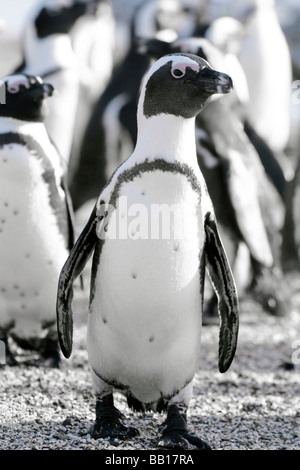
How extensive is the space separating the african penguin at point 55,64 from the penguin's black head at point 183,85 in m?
2.37

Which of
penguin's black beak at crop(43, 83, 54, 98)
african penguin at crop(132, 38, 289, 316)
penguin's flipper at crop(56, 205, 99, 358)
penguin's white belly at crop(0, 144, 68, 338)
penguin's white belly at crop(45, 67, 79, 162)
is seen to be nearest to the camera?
penguin's flipper at crop(56, 205, 99, 358)

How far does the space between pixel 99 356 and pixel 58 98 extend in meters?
2.61

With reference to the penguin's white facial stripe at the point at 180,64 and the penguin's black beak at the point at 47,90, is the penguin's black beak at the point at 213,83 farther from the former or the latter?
the penguin's black beak at the point at 47,90

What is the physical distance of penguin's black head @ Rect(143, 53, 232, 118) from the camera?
2182mm

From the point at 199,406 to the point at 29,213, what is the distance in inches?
32.6

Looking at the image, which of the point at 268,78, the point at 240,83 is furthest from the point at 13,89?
the point at 268,78

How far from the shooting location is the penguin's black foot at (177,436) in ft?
7.08

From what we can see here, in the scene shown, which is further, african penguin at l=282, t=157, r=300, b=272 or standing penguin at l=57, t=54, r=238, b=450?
african penguin at l=282, t=157, r=300, b=272

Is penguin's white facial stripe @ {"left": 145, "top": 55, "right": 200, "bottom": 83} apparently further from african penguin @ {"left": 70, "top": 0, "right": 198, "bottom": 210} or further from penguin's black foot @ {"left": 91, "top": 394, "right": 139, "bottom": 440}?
african penguin @ {"left": 70, "top": 0, "right": 198, "bottom": 210}

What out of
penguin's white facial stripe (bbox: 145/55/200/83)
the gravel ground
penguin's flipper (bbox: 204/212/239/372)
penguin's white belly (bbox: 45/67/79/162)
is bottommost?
the gravel ground

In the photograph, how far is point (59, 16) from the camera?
498 cm

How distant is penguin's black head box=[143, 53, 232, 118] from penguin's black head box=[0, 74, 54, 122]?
0.74 m

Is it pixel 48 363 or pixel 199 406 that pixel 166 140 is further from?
pixel 48 363

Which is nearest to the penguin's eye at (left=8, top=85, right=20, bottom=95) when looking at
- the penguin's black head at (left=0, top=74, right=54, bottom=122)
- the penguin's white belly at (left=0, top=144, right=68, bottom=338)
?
the penguin's black head at (left=0, top=74, right=54, bottom=122)
